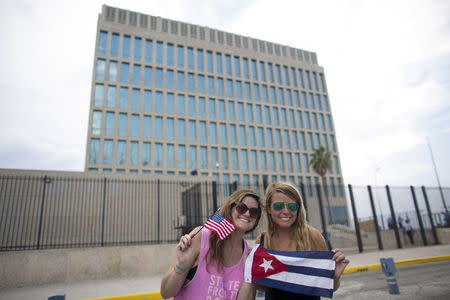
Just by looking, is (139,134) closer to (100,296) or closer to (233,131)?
(233,131)

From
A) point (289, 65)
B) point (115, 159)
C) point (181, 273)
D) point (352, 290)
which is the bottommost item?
point (352, 290)

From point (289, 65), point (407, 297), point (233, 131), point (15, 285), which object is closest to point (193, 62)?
point (233, 131)

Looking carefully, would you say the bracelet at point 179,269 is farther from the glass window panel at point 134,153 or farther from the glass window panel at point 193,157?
the glass window panel at point 193,157

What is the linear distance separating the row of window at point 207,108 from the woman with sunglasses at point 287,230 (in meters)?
37.9

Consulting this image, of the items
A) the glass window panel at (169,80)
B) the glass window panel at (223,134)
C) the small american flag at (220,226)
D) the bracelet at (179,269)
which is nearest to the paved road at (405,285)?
the small american flag at (220,226)

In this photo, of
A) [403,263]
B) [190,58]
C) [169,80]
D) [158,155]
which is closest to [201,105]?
[169,80]

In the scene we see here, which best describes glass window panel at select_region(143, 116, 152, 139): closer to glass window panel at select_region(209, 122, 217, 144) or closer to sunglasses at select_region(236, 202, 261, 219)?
glass window panel at select_region(209, 122, 217, 144)

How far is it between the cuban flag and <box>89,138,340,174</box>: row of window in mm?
35302

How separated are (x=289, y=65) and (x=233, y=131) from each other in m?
18.9

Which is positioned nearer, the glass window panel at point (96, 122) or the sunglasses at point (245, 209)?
the sunglasses at point (245, 209)

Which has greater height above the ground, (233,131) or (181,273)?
(233,131)

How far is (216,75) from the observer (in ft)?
149

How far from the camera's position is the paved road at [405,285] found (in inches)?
191

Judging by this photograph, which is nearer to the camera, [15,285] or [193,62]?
[15,285]
